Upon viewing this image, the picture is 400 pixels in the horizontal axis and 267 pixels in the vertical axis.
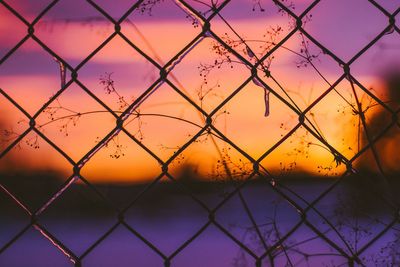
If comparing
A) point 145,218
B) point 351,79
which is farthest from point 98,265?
point 351,79

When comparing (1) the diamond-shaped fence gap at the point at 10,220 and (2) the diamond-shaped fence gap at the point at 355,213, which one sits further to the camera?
(1) the diamond-shaped fence gap at the point at 10,220

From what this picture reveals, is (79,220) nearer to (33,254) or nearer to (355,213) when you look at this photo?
(33,254)

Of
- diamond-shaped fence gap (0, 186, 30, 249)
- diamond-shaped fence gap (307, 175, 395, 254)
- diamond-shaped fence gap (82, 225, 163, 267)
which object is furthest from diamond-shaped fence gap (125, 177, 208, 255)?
diamond-shaped fence gap (307, 175, 395, 254)

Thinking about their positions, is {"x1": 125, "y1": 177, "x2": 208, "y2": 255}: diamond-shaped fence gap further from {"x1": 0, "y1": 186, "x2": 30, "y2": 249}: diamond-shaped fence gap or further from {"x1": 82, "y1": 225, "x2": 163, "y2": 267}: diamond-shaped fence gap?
{"x1": 0, "y1": 186, "x2": 30, "y2": 249}: diamond-shaped fence gap

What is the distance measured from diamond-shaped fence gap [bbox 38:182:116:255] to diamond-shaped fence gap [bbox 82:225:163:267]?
0.30ft

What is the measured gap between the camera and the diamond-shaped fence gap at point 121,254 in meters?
2.67

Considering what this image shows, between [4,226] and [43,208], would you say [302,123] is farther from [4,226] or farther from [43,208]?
[4,226]

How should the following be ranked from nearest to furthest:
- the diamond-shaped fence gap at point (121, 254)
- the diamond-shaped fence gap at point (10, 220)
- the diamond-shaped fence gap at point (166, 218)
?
the diamond-shaped fence gap at point (121, 254)
the diamond-shaped fence gap at point (166, 218)
the diamond-shaped fence gap at point (10, 220)

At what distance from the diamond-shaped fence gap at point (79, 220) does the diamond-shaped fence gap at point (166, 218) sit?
19cm

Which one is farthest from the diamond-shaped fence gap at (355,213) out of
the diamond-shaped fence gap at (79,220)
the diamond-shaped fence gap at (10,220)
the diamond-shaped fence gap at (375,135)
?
the diamond-shaped fence gap at (10,220)

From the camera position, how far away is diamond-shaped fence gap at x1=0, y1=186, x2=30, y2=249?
3575 mm

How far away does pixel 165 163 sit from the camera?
1.16m

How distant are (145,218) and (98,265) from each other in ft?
4.68

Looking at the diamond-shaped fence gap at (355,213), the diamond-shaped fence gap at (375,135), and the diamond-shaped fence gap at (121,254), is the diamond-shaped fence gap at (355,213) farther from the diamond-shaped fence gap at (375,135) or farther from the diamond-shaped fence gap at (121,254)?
the diamond-shaped fence gap at (121,254)
